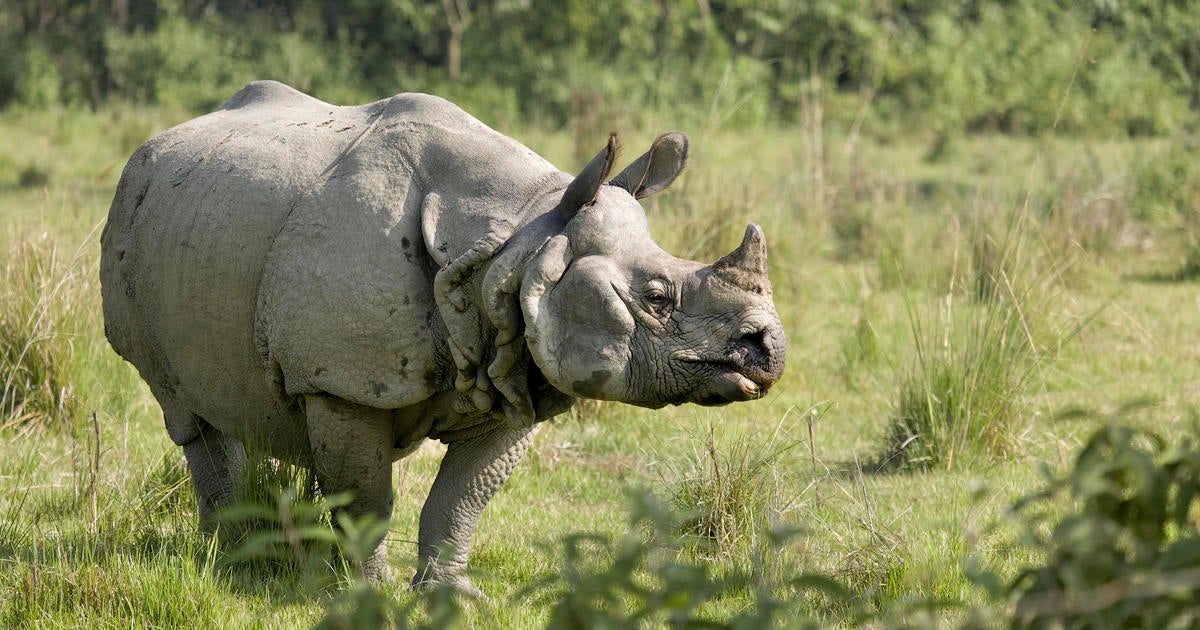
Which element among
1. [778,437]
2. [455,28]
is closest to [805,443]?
[778,437]

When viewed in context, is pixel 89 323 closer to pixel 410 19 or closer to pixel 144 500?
pixel 144 500

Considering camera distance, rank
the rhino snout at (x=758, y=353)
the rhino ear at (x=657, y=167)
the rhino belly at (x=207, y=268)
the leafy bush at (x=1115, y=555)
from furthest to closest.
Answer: the rhino belly at (x=207, y=268) < the rhino ear at (x=657, y=167) < the rhino snout at (x=758, y=353) < the leafy bush at (x=1115, y=555)

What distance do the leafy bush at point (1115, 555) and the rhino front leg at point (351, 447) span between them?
2.39m

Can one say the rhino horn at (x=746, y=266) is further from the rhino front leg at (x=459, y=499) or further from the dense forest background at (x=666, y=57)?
the dense forest background at (x=666, y=57)

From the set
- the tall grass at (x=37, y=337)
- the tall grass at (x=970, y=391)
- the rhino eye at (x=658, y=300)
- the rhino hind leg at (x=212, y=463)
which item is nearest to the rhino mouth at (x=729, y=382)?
the rhino eye at (x=658, y=300)

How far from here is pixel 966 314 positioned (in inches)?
248

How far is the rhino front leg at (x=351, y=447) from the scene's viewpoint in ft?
13.9

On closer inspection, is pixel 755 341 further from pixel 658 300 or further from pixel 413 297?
pixel 413 297

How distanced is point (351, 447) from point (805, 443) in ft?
9.38

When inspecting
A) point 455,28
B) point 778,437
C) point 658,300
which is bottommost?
point 455,28

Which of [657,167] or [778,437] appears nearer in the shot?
[657,167]

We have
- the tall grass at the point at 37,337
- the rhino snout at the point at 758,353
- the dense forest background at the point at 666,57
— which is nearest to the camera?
the rhino snout at the point at 758,353

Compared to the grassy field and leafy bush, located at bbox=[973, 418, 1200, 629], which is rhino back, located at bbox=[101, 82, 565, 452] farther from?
leafy bush, located at bbox=[973, 418, 1200, 629]

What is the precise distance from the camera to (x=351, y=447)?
167 inches
